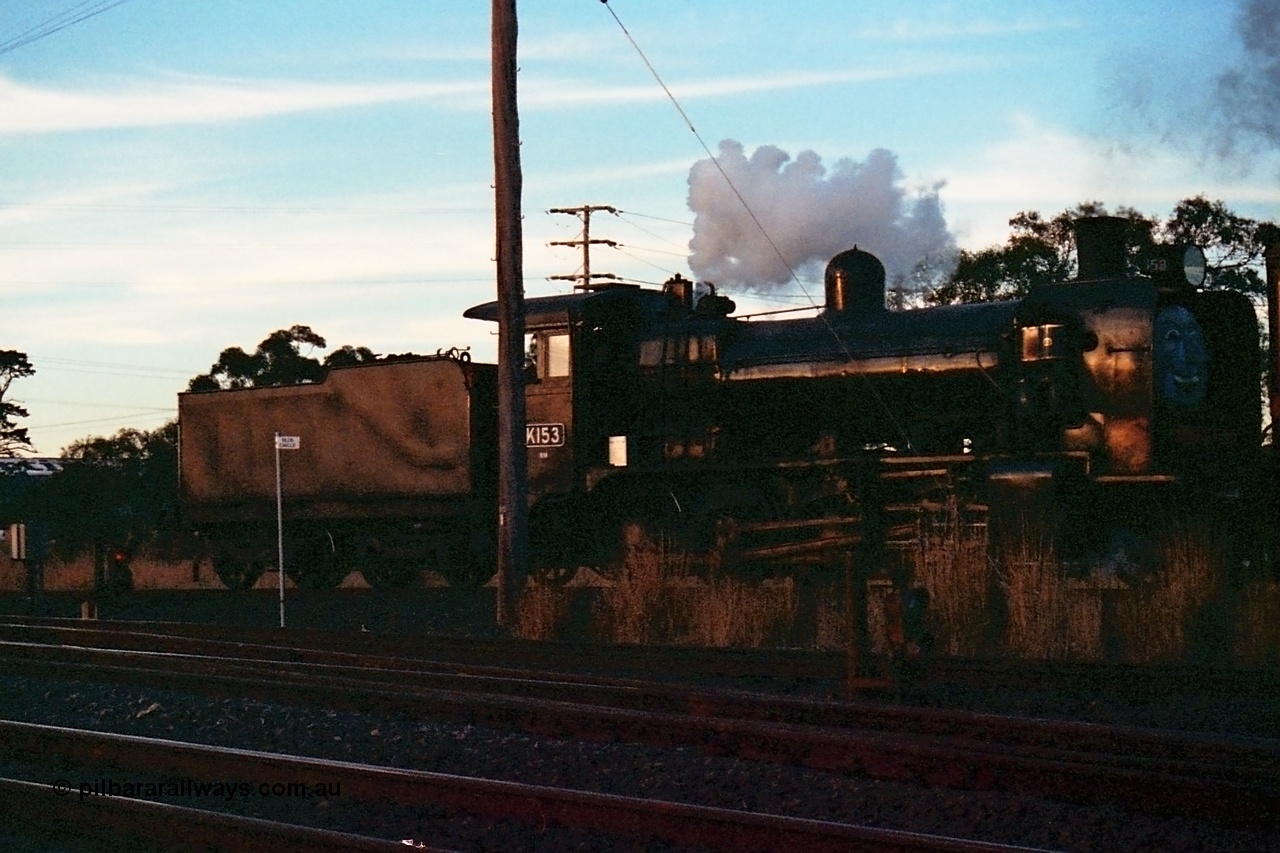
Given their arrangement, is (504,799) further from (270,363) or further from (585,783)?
(270,363)

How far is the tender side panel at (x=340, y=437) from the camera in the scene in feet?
55.4

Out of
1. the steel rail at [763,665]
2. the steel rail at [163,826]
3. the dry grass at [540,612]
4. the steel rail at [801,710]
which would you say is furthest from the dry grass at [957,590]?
the steel rail at [163,826]

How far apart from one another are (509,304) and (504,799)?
26.9 ft

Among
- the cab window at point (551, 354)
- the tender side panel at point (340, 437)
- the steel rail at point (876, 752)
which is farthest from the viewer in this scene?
the tender side panel at point (340, 437)

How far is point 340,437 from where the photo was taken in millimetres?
18203

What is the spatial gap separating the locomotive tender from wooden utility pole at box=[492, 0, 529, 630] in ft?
6.49

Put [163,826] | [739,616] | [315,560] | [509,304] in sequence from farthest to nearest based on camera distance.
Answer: [315,560], [509,304], [739,616], [163,826]

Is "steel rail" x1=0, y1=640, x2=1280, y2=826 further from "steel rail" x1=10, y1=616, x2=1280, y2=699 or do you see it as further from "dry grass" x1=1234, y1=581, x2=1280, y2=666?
"dry grass" x1=1234, y1=581, x2=1280, y2=666

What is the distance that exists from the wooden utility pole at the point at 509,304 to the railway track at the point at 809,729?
9.51ft

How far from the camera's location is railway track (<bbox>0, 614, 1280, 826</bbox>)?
559 centimetres

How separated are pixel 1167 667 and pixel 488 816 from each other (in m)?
4.55

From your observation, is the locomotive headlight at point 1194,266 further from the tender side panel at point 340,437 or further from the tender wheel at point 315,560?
the tender wheel at point 315,560

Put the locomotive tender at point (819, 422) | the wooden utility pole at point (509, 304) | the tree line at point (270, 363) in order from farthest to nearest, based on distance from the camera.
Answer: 1. the tree line at point (270, 363)
2. the wooden utility pole at point (509, 304)
3. the locomotive tender at point (819, 422)

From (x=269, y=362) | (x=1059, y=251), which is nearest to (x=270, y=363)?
(x=269, y=362)
